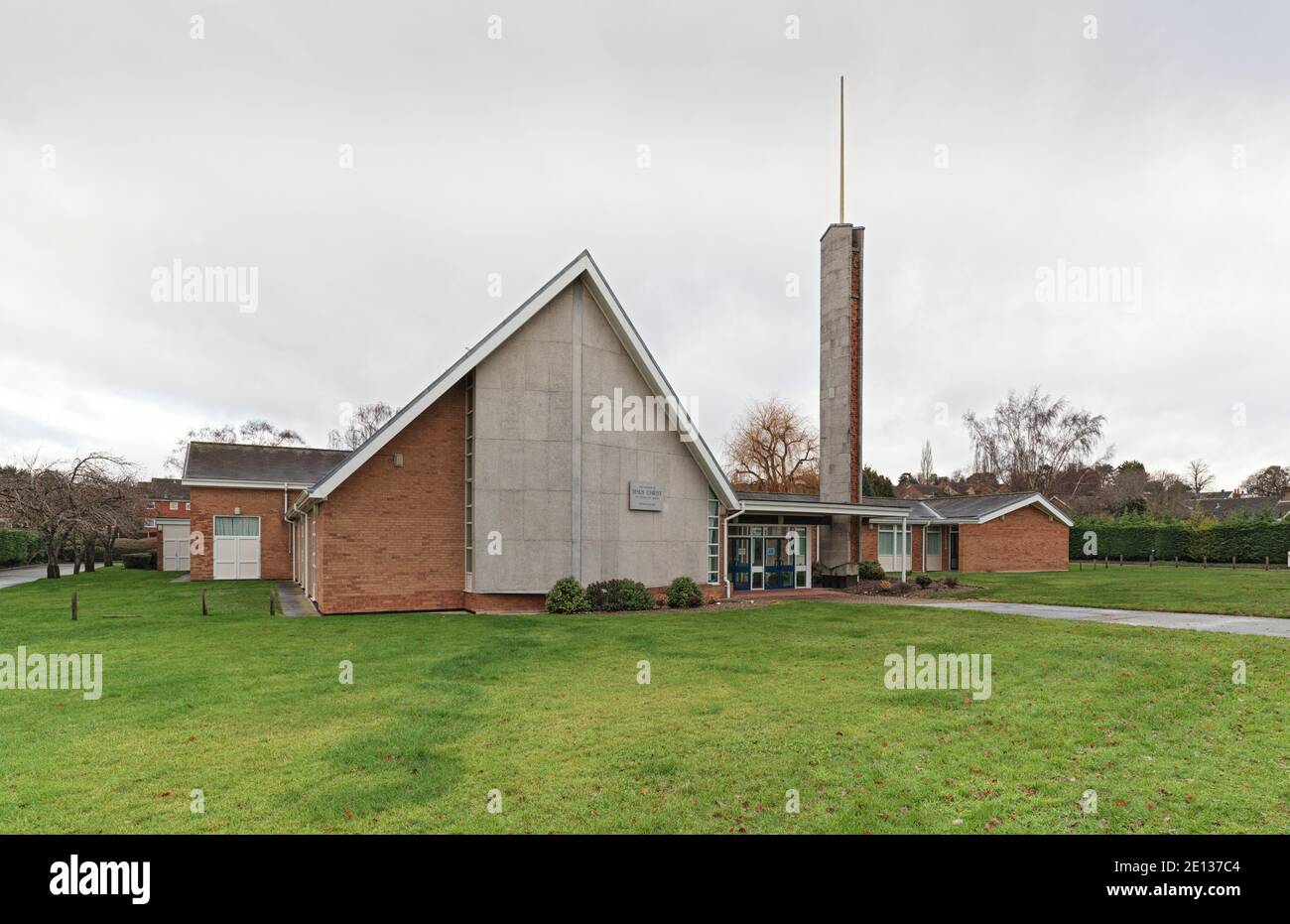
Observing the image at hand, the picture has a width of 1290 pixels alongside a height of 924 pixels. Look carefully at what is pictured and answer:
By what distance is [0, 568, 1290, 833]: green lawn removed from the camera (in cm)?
517

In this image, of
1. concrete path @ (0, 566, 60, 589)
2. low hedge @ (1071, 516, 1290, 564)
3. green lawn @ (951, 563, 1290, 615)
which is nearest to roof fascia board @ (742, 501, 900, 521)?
green lawn @ (951, 563, 1290, 615)

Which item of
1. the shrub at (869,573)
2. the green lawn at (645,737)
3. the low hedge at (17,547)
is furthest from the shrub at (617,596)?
the low hedge at (17,547)

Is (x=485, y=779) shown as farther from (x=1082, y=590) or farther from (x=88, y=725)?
(x=1082, y=590)

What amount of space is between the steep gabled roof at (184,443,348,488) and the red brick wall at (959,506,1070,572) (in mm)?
31686

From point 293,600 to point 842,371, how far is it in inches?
828

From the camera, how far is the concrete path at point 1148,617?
13648 mm

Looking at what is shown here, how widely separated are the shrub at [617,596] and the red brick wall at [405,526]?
12.1 feet

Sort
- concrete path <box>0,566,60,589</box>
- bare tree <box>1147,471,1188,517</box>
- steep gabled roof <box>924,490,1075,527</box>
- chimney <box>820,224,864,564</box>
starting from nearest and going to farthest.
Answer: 1. chimney <box>820,224,864,564</box>
2. concrete path <box>0,566,60,589</box>
3. steep gabled roof <box>924,490,1075,527</box>
4. bare tree <box>1147,471,1188,517</box>

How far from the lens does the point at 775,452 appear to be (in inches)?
1930

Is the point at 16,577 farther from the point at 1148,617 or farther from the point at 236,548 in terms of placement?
the point at 1148,617

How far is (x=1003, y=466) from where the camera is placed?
64500mm

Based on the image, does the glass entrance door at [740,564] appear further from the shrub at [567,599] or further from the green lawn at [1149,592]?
the shrub at [567,599]

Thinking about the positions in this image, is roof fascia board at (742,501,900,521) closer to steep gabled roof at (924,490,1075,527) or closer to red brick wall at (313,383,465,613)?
red brick wall at (313,383,465,613)

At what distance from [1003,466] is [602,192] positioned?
2235 inches
